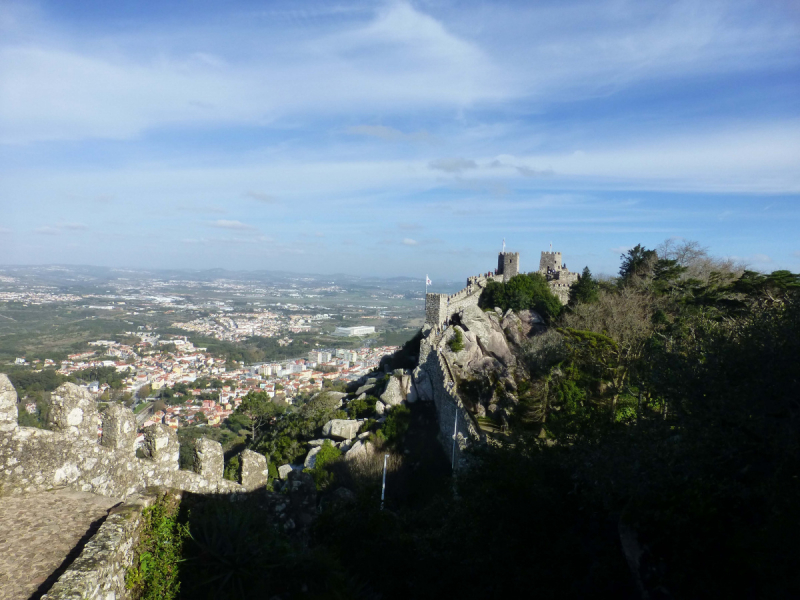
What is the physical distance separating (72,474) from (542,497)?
631 cm

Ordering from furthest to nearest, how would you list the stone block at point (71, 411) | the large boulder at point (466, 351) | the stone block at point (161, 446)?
1. the large boulder at point (466, 351)
2. the stone block at point (161, 446)
3. the stone block at point (71, 411)

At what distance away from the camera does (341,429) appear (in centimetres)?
1900

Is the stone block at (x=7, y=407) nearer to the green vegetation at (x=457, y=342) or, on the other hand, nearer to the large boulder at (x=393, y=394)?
the large boulder at (x=393, y=394)

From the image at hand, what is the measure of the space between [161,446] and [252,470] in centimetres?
139

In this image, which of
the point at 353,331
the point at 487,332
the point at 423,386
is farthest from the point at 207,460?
the point at 353,331

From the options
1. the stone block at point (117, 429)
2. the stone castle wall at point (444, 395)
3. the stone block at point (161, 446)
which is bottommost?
the stone castle wall at point (444, 395)

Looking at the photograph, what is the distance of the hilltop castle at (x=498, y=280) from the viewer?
25.8 metres

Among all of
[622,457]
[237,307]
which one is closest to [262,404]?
[622,457]

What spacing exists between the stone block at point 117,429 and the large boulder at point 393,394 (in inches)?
607

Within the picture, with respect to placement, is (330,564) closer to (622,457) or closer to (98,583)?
(98,583)

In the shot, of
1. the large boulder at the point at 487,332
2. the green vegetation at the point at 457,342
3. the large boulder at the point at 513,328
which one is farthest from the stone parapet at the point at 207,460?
the large boulder at the point at 513,328

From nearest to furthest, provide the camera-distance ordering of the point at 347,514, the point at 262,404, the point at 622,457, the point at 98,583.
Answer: the point at 98,583
the point at 622,457
the point at 347,514
the point at 262,404

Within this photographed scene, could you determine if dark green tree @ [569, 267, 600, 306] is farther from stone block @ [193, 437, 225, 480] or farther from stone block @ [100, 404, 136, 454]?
stone block @ [100, 404, 136, 454]

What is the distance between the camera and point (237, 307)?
9431cm
